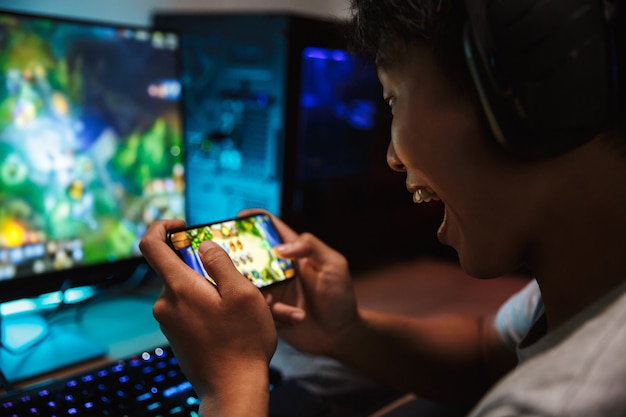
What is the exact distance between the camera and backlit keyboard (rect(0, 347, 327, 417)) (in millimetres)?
627

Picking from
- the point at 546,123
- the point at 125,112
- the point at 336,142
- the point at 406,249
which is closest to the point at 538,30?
the point at 546,123

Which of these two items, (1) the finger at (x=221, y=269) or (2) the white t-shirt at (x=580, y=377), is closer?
(2) the white t-shirt at (x=580, y=377)

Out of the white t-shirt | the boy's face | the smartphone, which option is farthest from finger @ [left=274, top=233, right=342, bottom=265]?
the white t-shirt

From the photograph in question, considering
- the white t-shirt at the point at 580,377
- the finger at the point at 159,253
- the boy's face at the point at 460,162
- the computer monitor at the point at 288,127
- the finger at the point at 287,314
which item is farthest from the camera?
the computer monitor at the point at 288,127

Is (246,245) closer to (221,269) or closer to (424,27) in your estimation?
(221,269)

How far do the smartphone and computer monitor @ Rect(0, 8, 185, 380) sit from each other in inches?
9.6

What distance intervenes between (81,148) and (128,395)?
0.36m

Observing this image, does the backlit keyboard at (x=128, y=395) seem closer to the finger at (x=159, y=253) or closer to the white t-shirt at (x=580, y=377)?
the finger at (x=159, y=253)

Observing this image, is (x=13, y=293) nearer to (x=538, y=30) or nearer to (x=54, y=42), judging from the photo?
(x=54, y=42)

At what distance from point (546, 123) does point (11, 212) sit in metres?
0.66

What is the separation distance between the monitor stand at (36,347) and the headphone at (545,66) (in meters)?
0.63

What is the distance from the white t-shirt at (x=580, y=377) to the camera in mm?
388

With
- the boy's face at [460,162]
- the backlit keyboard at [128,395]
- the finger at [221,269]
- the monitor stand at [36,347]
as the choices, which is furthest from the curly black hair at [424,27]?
the monitor stand at [36,347]

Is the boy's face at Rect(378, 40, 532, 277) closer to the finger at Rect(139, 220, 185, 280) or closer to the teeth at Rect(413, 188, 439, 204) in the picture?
the teeth at Rect(413, 188, 439, 204)
